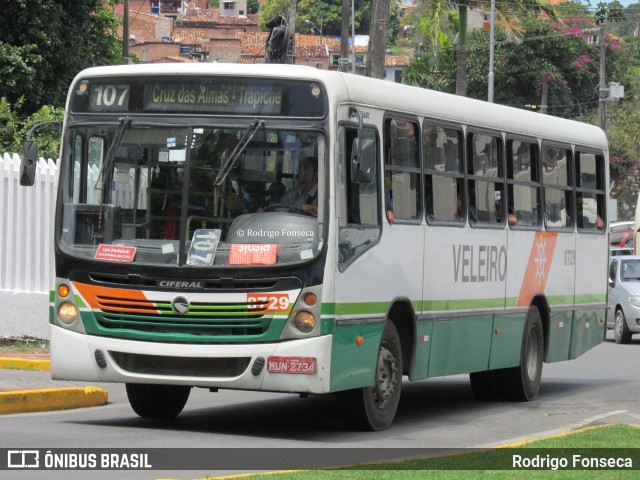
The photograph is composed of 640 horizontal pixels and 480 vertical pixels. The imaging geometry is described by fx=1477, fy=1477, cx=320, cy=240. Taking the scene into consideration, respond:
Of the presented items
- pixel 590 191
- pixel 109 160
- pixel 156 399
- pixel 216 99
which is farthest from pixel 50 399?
pixel 590 191

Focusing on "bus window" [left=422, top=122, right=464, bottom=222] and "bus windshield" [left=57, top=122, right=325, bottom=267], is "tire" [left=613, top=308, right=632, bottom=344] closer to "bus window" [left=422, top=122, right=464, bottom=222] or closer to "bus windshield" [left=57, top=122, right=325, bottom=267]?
"bus window" [left=422, top=122, right=464, bottom=222]

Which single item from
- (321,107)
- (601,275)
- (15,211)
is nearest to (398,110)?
(321,107)

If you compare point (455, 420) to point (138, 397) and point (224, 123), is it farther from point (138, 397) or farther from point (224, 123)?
point (224, 123)

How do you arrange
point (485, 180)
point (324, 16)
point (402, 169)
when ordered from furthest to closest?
point (324, 16), point (485, 180), point (402, 169)

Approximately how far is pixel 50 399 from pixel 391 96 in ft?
13.3

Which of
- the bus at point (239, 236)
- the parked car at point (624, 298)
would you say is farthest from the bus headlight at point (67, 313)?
the parked car at point (624, 298)

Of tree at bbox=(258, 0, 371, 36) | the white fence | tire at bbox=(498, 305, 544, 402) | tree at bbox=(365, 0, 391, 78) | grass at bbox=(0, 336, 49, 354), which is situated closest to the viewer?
tire at bbox=(498, 305, 544, 402)

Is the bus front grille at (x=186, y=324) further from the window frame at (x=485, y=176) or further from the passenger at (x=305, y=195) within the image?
the window frame at (x=485, y=176)

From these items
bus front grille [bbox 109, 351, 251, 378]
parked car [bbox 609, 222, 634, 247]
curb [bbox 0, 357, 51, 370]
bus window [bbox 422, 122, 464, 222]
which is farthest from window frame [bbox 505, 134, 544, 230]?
parked car [bbox 609, 222, 634, 247]

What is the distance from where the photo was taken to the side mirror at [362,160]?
A: 1153cm

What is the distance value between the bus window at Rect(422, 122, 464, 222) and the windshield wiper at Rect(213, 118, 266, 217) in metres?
2.37

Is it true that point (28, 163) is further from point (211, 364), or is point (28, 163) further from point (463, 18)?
point (463, 18)

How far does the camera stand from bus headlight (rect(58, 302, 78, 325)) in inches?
467

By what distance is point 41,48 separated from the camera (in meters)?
32.5
